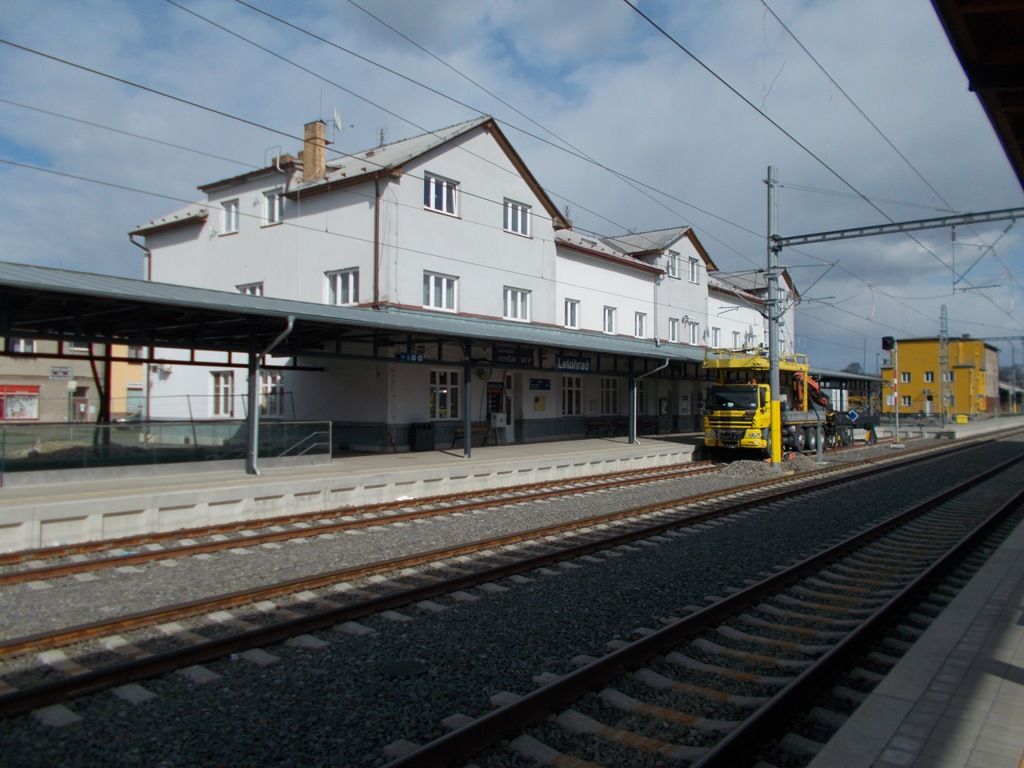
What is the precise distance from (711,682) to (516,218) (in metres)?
24.6

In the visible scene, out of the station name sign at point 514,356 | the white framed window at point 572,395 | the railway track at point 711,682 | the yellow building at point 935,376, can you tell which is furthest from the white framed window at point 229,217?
the yellow building at point 935,376

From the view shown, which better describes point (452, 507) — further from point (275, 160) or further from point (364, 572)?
point (275, 160)

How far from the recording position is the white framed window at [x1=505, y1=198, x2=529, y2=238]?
92.3 feet

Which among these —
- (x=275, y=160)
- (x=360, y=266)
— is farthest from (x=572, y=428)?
(x=275, y=160)

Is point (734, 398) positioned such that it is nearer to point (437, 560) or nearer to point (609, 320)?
point (609, 320)

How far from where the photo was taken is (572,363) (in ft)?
80.7

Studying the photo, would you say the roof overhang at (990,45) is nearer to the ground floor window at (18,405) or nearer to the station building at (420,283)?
the station building at (420,283)

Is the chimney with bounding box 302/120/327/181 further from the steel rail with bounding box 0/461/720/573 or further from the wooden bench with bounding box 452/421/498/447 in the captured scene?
the steel rail with bounding box 0/461/720/573

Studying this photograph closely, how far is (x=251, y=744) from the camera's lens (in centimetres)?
441

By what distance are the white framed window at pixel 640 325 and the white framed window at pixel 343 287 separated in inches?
604

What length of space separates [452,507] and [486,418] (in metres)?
11.9

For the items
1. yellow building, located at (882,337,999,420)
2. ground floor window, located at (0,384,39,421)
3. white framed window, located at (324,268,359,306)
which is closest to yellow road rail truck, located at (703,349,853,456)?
white framed window, located at (324,268,359,306)

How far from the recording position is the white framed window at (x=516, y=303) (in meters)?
28.0

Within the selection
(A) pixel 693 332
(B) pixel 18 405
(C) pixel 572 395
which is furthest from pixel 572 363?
(B) pixel 18 405
